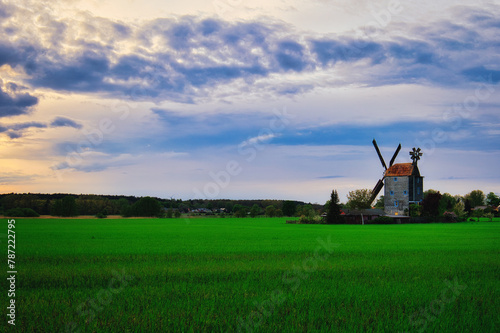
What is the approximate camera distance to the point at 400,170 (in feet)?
350

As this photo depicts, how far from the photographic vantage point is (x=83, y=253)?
21.4 metres

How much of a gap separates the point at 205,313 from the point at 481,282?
978 cm

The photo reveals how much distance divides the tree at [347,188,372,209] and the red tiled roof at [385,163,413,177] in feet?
25.6

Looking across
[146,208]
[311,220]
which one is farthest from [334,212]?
[146,208]

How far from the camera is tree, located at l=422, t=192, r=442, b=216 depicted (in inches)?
3848

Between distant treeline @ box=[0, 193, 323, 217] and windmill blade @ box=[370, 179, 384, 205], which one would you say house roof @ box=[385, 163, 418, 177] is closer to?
windmill blade @ box=[370, 179, 384, 205]

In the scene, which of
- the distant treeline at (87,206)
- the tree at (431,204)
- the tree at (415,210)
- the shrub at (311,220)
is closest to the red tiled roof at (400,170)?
the tree at (431,204)

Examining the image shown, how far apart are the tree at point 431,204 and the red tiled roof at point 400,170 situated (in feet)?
27.6

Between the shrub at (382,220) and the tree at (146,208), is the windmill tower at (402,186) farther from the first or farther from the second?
the tree at (146,208)

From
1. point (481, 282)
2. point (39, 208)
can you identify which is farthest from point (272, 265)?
point (39, 208)

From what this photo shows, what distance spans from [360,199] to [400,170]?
13327 millimetres

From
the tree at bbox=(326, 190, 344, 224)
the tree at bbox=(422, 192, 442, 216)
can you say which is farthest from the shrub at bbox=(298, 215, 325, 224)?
the tree at bbox=(422, 192, 442, 216)

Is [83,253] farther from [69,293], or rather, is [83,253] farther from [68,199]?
[68,199]

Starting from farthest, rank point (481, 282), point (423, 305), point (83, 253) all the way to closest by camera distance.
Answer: point (83, 253)
point (481, 282)
point (423, 305)
